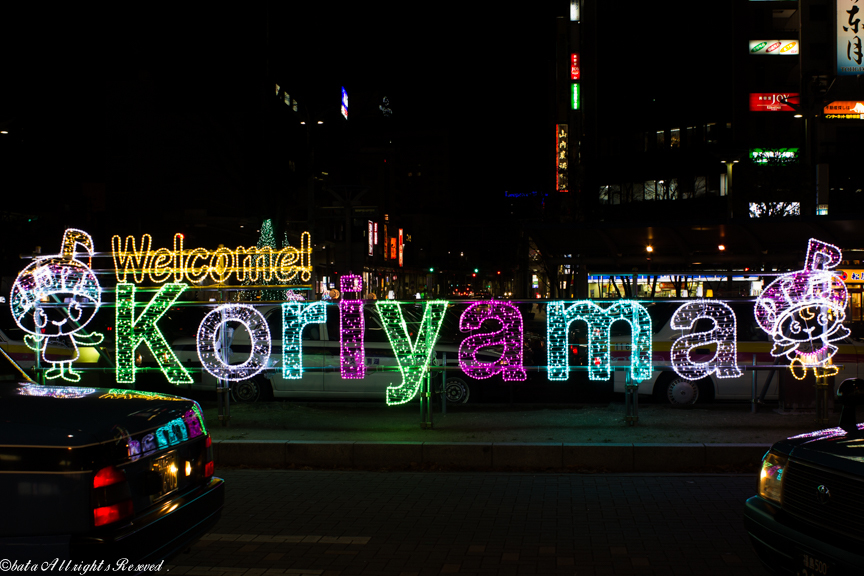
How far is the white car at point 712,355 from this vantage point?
33.5 feet

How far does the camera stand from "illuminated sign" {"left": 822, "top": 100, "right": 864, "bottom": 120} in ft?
86.8

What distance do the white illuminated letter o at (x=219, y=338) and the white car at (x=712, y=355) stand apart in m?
4.91

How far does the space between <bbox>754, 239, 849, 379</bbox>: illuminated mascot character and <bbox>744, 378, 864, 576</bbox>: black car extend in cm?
492

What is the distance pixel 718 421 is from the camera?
9.71 meters

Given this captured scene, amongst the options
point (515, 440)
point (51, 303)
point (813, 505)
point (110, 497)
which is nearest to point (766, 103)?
point (515, 440)

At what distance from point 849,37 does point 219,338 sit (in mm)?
23811

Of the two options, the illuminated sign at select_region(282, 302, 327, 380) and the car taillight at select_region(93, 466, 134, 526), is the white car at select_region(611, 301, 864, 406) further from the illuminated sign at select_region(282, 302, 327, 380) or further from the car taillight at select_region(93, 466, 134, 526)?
the car taillight at select_region(93, 466, 134, 526)

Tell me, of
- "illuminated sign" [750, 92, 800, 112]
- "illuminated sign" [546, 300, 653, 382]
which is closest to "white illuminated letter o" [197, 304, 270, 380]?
"illuminated sign" [546, 300, 653, 382]

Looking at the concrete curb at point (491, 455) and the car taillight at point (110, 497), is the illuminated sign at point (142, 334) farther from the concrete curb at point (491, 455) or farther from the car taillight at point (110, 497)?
the car taillight at point (110, 497)

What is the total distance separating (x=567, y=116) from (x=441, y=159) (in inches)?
5164

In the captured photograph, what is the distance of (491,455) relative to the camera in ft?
27.2

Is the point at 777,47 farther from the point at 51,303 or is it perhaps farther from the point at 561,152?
the point at 51,303

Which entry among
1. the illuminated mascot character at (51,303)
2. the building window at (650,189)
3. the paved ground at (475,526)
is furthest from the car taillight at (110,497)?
the building window at (650,189)

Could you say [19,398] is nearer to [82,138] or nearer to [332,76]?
[332,76]
